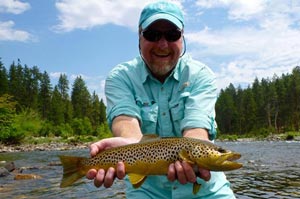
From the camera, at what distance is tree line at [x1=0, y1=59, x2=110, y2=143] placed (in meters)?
53.2

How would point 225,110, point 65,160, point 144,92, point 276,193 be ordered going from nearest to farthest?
1. point 65,160
2. point 144,92
3. point 276,193
4. point 225,110

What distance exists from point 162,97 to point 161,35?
24.6 inches

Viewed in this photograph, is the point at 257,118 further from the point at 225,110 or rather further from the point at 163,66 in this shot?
the point at 163,66

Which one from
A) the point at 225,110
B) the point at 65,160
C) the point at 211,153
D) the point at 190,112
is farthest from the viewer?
the point at 225,110

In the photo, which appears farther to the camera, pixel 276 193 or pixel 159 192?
pixel 276 193

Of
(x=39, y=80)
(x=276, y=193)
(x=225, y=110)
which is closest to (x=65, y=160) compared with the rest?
(x=276, y=193)

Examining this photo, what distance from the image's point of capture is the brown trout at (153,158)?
125 inches

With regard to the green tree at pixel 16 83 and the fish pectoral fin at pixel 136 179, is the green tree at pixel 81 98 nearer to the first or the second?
the green tree at pixel 16 83

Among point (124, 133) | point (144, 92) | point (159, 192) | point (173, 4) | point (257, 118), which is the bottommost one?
point (159, 192)

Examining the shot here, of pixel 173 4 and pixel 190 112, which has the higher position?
pixel 173 4

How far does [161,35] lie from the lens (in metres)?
3.82

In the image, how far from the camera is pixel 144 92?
402 cm

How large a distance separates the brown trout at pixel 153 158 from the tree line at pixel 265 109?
82308 millimetres

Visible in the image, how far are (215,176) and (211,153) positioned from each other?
0.53 meters
